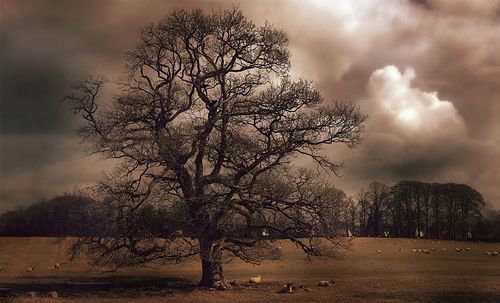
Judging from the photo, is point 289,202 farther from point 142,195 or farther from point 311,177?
point 142,195

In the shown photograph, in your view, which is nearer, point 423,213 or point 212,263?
point 212,263

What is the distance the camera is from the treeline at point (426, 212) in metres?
75.6

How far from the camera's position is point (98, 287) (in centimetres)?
2691

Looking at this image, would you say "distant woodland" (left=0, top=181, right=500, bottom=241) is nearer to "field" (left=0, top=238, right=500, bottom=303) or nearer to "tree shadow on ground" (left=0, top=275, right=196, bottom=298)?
"field" (left=0, top=238, right=500, bottom=303)

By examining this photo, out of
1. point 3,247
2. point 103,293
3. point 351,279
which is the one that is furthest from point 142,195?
point 3,247

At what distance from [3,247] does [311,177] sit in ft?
166

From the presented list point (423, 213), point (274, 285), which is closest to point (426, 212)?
point (423, 213)

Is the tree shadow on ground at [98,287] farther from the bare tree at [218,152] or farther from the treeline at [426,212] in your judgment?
the treeline at [426,212]

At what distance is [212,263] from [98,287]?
6652 millimetres

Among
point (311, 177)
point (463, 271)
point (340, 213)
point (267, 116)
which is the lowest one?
point (463, 271)

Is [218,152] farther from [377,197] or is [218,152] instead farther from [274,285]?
[377,197]

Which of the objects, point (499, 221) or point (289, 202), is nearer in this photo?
point (289, 202)

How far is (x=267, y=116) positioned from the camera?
24906 mm

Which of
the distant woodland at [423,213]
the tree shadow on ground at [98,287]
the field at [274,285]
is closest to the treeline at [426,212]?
the distant woodland at [423,213]
